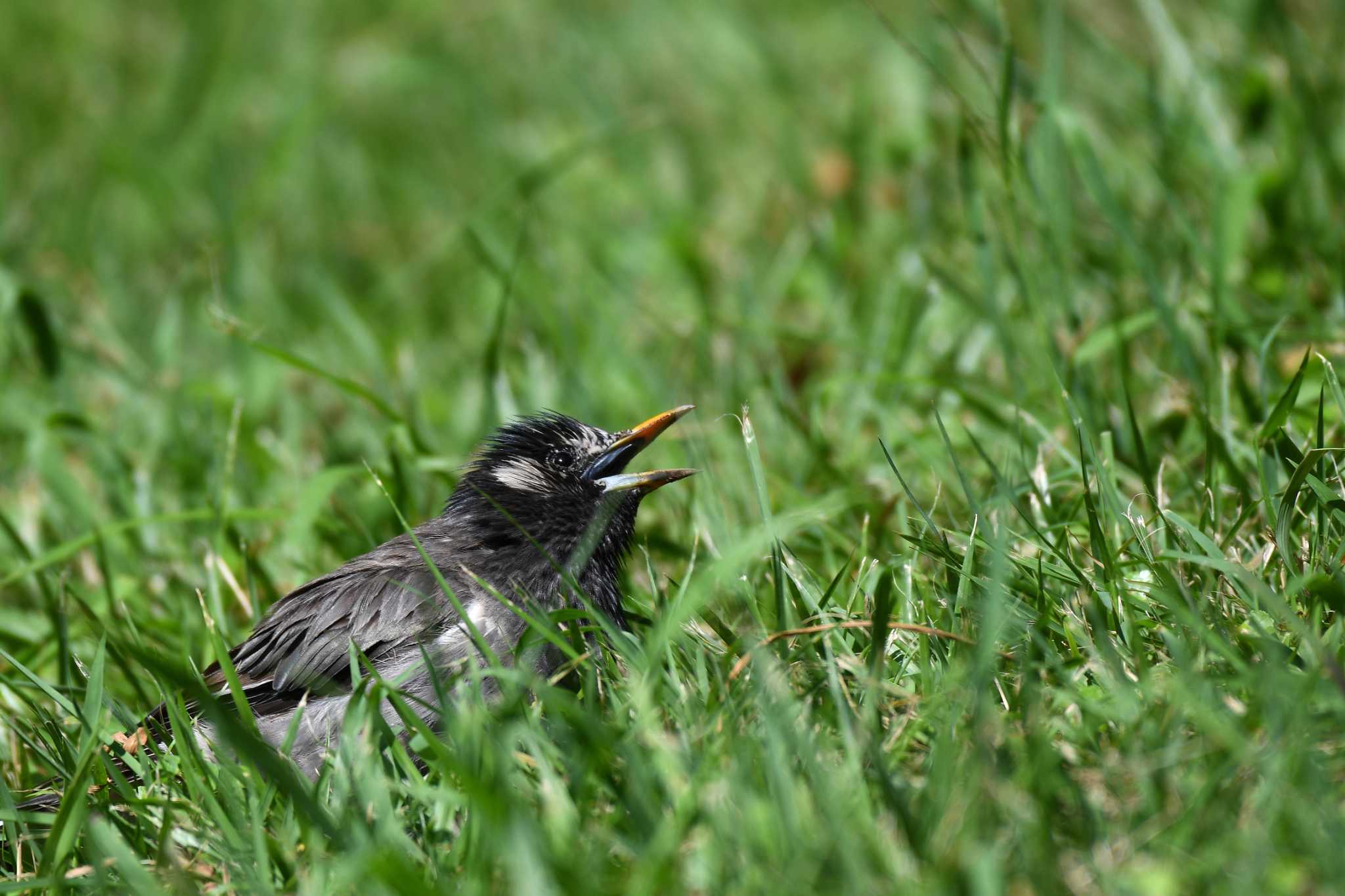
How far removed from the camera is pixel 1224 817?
2.10m

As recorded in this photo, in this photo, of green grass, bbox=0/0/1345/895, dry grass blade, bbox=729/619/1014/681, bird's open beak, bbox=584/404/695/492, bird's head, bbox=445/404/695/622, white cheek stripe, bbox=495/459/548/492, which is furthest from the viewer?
white cheek stripe, bbox=495/459/548/492

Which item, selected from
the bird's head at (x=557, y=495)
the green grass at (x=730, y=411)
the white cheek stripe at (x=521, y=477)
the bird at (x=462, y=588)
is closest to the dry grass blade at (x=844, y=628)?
the green grass at (x=730, y=411)

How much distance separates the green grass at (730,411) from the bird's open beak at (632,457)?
232 millimetres

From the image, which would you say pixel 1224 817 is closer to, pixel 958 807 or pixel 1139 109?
pixel 958 807

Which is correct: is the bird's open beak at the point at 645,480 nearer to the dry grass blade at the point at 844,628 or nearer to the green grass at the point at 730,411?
the green grass at the point at 730,411

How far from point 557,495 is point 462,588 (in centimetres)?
53

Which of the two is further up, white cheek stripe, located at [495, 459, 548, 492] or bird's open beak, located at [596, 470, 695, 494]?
white cheek stripe, located at [495, 459, 548, 492]

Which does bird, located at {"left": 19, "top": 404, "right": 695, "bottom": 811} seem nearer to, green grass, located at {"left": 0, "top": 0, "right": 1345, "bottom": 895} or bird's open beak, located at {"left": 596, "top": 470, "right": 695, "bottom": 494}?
bird's open beak, located at {"left": 596, "top": 470, "right": 695, "bottom": 494}

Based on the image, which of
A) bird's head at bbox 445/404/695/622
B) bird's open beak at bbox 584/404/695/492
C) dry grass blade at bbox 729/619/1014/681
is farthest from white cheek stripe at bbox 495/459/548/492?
dry grass blade at bbox 729/619/1014/681

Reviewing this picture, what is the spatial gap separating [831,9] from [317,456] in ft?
18.7

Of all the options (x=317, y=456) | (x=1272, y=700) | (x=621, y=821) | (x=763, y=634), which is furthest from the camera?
(x=317, y=456)

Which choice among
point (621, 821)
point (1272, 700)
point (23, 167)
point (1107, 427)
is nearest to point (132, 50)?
point (23, 167)

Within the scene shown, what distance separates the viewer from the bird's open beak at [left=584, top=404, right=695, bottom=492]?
387 cm

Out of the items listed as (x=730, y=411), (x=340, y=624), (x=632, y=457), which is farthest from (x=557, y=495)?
(x=730, y=411)
